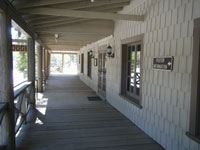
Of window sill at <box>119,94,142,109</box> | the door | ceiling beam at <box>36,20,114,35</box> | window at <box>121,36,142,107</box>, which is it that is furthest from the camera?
the door

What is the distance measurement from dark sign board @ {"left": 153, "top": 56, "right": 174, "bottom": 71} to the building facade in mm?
55

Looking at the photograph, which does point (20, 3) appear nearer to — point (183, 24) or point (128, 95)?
point (183, 24)

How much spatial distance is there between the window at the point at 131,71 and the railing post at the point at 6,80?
2554 millimetres

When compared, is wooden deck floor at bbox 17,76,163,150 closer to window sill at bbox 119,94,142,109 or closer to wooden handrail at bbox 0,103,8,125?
window sill at bbox 119,94,142,109

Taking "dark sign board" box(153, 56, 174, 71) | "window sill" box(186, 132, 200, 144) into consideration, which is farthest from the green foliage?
"window sill" box(186, 132, 200, 144)

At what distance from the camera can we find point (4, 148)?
2.59 meters

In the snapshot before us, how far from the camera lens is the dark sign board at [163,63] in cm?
276

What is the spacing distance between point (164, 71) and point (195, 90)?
0.74 m

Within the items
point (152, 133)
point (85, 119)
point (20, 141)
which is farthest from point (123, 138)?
point (20, 141)

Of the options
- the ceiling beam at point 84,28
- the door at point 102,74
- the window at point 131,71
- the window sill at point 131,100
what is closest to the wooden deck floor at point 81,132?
the window sill at point 131,100

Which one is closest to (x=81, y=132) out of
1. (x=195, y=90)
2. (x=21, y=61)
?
(x=195, y=90)

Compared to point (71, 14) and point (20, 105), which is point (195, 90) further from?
point (20, 105)

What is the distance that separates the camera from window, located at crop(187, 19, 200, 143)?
2.25 meters

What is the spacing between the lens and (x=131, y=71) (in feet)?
15.0
